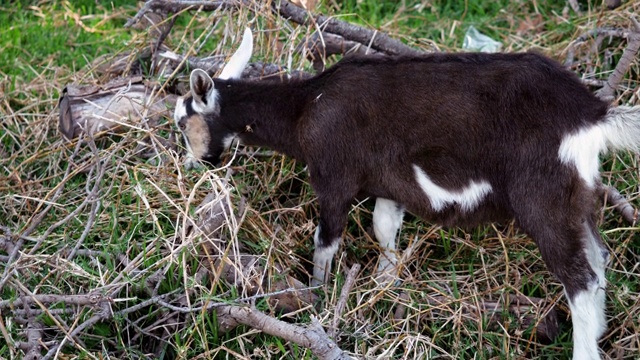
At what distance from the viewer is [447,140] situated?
13.3 feet

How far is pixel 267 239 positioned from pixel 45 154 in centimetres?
151

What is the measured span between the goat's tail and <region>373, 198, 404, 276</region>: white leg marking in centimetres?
Answer: 114

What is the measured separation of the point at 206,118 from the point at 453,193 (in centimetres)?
131

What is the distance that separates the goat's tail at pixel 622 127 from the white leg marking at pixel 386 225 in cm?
114

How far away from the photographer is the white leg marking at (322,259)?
4418 millimetres

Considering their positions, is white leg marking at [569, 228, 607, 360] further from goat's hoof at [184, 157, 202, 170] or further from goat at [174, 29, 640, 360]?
goat's hoof at [184, 157, 202, 170]

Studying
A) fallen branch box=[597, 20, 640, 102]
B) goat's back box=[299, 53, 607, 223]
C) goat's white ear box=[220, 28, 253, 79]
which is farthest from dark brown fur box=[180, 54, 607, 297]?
fallen branch box=[597, 20, 640, 102]

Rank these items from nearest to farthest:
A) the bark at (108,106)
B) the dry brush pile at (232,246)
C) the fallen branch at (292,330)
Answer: the fallen branch at (292,330), the dry brush pile at (232,246), the bark at (108,106)

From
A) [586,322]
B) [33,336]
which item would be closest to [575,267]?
[586,322]

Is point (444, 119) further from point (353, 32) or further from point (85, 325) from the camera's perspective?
point (85, 325)

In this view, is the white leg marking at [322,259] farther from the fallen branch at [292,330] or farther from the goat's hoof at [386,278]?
the fallen branch at [292,330]

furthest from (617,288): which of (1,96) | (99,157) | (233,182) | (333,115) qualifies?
(1,96)

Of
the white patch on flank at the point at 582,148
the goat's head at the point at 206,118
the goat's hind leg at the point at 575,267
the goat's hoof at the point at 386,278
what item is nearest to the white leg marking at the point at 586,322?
the goat's hind leg at the point at 575,267

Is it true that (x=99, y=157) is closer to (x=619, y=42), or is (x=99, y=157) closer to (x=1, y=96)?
(x=1, y=96)
